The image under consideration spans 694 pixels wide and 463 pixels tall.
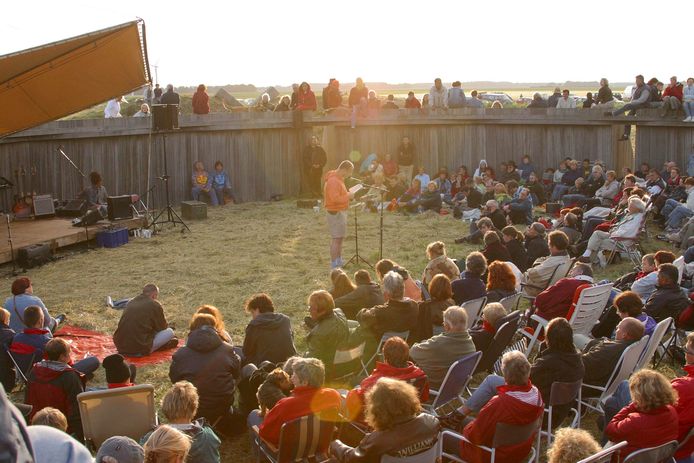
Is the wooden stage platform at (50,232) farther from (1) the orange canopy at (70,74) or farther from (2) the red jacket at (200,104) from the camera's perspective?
(2) the red jacket at (200,104)

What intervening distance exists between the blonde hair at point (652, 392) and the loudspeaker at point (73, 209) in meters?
13.8

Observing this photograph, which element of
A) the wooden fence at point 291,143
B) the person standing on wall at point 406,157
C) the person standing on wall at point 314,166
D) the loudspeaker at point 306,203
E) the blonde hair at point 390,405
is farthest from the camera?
the person standing on wall at point 406,157

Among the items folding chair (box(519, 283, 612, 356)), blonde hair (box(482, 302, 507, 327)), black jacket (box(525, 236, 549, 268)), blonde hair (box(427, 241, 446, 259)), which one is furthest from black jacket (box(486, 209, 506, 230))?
blonde hair (box(482, 302, 507, 327))

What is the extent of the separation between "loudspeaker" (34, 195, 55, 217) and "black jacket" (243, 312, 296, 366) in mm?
10801

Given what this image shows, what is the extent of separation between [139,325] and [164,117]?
8.55 metres

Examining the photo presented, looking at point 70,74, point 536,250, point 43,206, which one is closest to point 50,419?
point 536,250

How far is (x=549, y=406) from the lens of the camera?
19.1 ft

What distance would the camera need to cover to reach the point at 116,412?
17.9 ft

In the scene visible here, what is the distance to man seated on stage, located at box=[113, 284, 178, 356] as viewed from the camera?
28.6ft

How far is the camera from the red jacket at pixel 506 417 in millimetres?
5047

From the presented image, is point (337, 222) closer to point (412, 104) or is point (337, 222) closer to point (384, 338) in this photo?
point (384, 338)

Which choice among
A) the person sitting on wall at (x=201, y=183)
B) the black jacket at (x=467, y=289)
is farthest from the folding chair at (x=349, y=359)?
the person sitting on wall at (x=201, y=183)

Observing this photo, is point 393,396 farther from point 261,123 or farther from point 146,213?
point 261,123

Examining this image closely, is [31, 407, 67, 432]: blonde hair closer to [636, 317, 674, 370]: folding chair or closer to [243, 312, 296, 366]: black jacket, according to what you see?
[243, 312, 296, 366]: black jacket
